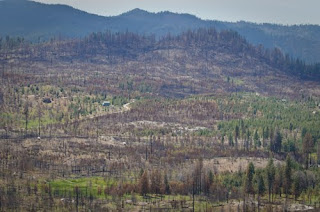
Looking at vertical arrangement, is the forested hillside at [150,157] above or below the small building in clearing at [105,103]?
below

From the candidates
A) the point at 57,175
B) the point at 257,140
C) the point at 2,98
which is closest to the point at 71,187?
the point at 57,175

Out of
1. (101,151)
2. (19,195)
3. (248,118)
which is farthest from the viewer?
(248,118)

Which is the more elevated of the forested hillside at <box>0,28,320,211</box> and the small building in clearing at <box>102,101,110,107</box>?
the small building in clearing at <box>102,101,110,107</box>

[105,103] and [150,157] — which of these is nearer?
[150,157]

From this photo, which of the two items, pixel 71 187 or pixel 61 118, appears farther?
pixel 61 118

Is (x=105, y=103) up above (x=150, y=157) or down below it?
above

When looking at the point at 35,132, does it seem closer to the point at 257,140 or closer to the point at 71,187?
the point at 71,187

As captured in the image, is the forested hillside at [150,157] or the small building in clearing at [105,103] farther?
the small building in clearing at [105,103]

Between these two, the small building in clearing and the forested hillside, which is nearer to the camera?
the forested hillside

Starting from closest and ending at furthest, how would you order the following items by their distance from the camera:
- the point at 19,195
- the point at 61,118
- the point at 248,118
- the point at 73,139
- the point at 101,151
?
the point at 19,195 → the point at 101,151 → the point at 73,139 → the point at 61,118 → the point at 248,118
